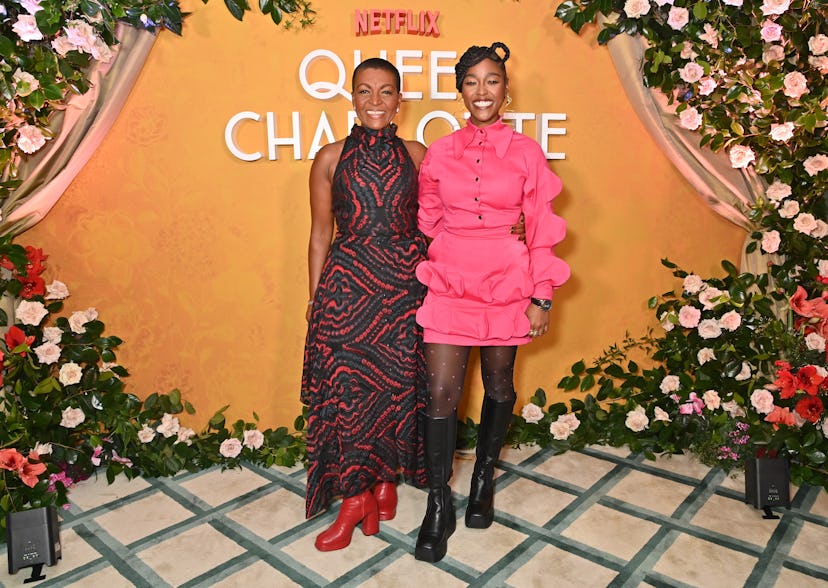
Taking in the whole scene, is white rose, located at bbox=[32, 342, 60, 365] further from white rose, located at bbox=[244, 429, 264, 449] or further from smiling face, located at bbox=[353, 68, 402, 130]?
smiling face, located at bbox=[353, 68, 402, 130]

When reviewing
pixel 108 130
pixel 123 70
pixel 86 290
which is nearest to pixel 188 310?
pixel 86 290

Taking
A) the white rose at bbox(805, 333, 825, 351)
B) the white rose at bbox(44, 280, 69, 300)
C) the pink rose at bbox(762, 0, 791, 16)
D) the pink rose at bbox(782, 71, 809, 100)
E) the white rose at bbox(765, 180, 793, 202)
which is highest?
the pink rose at bbox(762, 0, 791, 16)

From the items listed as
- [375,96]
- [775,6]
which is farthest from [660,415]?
[375,96]

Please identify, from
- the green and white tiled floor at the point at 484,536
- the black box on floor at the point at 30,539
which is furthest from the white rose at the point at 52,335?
the black box on floor at the point at 30,539

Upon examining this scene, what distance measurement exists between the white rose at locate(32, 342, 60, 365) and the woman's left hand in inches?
74.6

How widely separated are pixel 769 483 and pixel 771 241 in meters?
1.03

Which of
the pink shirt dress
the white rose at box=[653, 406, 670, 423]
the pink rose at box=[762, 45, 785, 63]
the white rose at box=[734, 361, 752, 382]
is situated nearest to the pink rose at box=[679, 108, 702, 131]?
the pink rose at box=[762, 45, 785, 63]

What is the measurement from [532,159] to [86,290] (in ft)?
6.47

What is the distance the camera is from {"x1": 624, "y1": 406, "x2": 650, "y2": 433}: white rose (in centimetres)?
307

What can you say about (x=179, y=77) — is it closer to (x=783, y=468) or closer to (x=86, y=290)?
(x=86, y=290)

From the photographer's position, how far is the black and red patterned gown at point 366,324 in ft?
7.60

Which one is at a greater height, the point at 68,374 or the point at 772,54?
the point at 772,54

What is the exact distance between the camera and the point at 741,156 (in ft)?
9.36

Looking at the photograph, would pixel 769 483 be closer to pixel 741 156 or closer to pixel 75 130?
pixel 741 156
